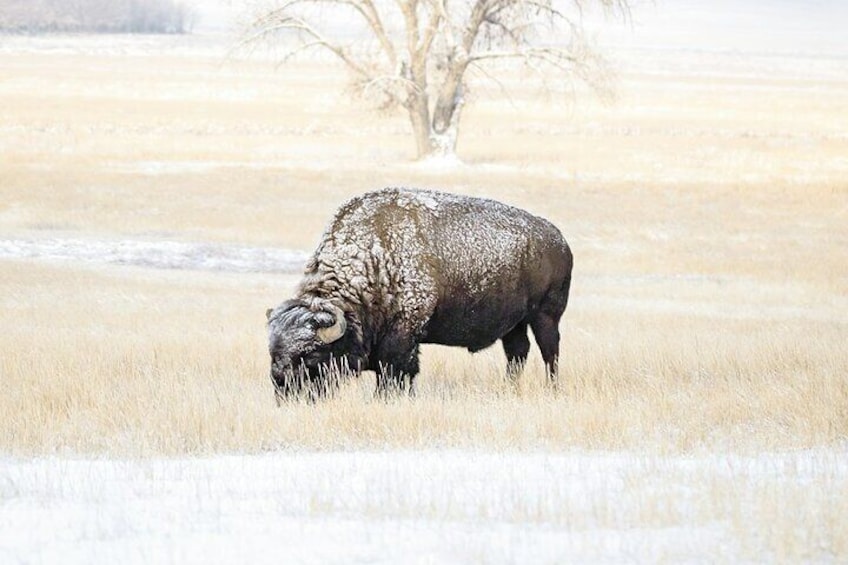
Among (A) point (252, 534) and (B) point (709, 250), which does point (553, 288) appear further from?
(B) point (709, 250)

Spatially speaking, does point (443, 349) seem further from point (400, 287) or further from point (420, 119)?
point (420, 119)

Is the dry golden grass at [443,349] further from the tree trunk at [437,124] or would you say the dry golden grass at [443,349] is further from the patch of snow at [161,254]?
the tree trunk at [437,124]

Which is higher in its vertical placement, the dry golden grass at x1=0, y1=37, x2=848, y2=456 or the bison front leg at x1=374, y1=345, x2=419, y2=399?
the bison front leg at x1=374, y1=345, x2=419, y2=399

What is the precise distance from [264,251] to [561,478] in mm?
18687

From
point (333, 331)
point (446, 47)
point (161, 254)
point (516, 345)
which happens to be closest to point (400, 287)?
point (333, 331)

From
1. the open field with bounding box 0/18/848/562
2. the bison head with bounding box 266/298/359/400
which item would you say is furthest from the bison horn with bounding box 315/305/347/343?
the open field with bounding box 0/18/848/562

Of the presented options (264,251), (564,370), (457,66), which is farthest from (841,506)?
(457,66)

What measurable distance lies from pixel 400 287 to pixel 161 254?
50.6 ft

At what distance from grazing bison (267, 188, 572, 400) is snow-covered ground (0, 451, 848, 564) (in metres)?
1.76

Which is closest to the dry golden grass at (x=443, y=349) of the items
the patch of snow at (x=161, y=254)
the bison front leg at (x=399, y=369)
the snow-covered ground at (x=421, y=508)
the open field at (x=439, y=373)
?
the open field at (x=439, y=373)

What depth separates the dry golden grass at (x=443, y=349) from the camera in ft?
29.0

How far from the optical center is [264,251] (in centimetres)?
2544

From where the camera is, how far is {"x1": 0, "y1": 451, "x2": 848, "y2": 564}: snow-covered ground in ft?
19.0

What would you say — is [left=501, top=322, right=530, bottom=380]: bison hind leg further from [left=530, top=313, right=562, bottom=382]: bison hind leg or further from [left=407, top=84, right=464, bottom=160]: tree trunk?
[left=407, top=84, right=464, bottom=160]: tree trunk
